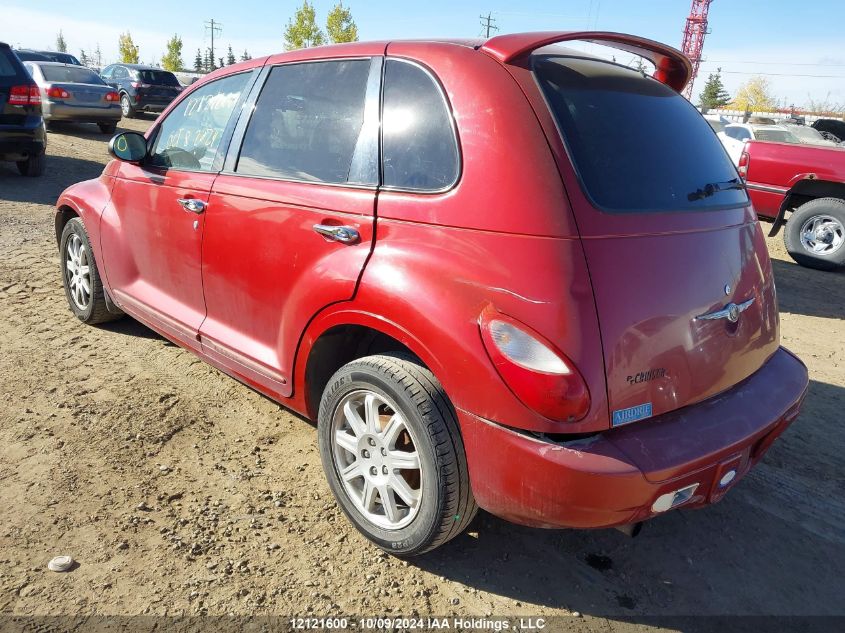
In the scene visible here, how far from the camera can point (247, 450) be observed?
10.3ft

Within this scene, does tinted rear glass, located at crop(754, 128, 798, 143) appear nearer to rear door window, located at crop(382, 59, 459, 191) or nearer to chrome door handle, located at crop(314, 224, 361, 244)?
rear door window, located at crop(382, 59, 459, 191)

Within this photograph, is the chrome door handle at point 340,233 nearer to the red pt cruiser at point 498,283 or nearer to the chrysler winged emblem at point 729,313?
the red pt cruiser at point 498,283

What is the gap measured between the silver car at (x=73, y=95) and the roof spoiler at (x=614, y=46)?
14.1m

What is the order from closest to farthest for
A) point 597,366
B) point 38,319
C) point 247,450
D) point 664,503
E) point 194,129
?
point 597,366
point 664,503
point 247,450
point 194,129
point 38,319

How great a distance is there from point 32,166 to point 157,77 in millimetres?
11916

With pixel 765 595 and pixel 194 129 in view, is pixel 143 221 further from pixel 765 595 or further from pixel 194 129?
pixel 765 595

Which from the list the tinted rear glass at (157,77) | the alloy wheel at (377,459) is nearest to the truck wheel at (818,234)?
the alloy wheel at (377,459)

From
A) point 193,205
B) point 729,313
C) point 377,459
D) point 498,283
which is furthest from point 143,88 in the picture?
point 729,313

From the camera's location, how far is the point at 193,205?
3.14 m

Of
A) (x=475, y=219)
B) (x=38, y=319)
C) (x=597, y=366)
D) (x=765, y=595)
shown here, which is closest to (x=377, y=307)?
(x=475, y=219)

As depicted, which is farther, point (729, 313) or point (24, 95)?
point (24, 95)

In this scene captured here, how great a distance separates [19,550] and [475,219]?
2.07 m

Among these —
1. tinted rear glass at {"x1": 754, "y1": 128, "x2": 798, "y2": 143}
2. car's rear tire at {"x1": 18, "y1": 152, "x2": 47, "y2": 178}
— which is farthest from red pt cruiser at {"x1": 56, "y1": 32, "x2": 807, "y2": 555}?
tinted rear glass at {"x1": 754, "y1": 128, "x2": 798, "y2": 143}

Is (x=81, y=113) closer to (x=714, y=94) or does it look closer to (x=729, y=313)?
(x=729, y=313)
